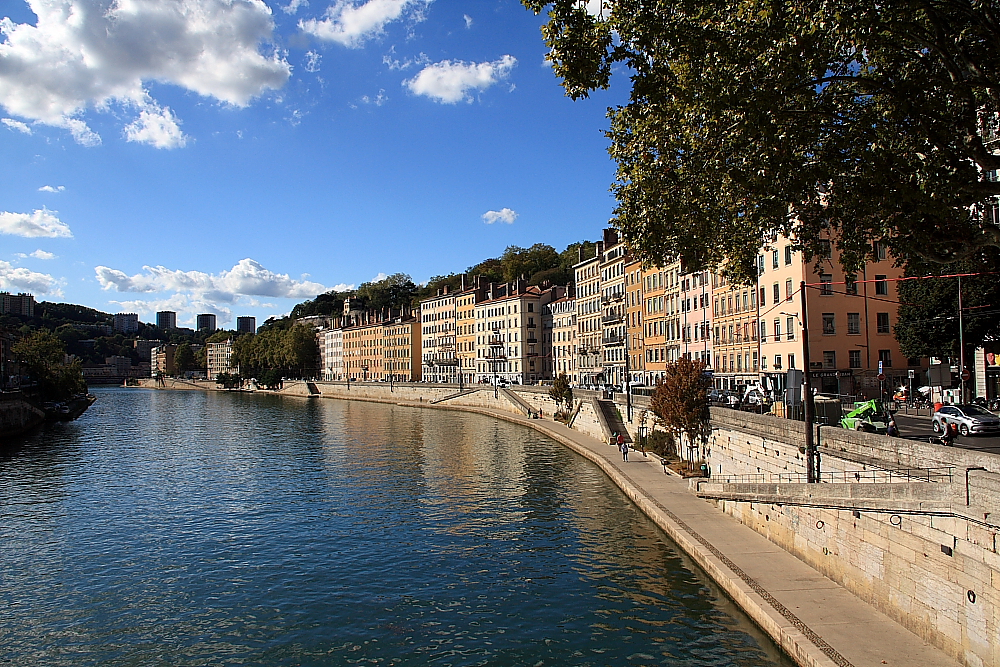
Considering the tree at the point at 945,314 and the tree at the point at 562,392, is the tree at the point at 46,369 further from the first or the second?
the tree at the point at 945,314

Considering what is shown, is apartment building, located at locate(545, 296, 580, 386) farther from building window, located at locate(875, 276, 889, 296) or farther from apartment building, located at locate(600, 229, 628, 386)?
building window, located at locate(875, 276, 889, 296)

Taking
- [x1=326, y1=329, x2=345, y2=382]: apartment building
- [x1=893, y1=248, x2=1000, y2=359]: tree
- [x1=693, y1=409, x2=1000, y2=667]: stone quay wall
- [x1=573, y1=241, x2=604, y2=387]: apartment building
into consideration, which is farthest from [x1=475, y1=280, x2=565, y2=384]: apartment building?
[x1=693, y1=409, x2=1000, y2=667]: stone quay wall

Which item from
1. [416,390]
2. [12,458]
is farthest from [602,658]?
[416,390]

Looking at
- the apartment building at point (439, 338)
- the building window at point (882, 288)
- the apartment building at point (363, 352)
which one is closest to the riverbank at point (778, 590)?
the building window at point (882, 288)

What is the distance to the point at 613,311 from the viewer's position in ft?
283

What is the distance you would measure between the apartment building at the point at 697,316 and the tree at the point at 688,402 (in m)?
26.8

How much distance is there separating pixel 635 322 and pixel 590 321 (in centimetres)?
1339

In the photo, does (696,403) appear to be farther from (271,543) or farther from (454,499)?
(271,543)

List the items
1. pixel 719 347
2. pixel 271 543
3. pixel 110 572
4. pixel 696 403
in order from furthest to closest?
1. pixel 719 347
2. pixel 696 403
3. pixel 271 543
4. pixel 110 572

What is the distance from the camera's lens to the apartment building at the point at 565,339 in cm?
9900

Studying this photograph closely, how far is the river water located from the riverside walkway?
636 millimetres

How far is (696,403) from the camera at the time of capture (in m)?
36.1

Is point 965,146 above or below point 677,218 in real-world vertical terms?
above

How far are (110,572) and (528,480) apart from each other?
21.7 m
